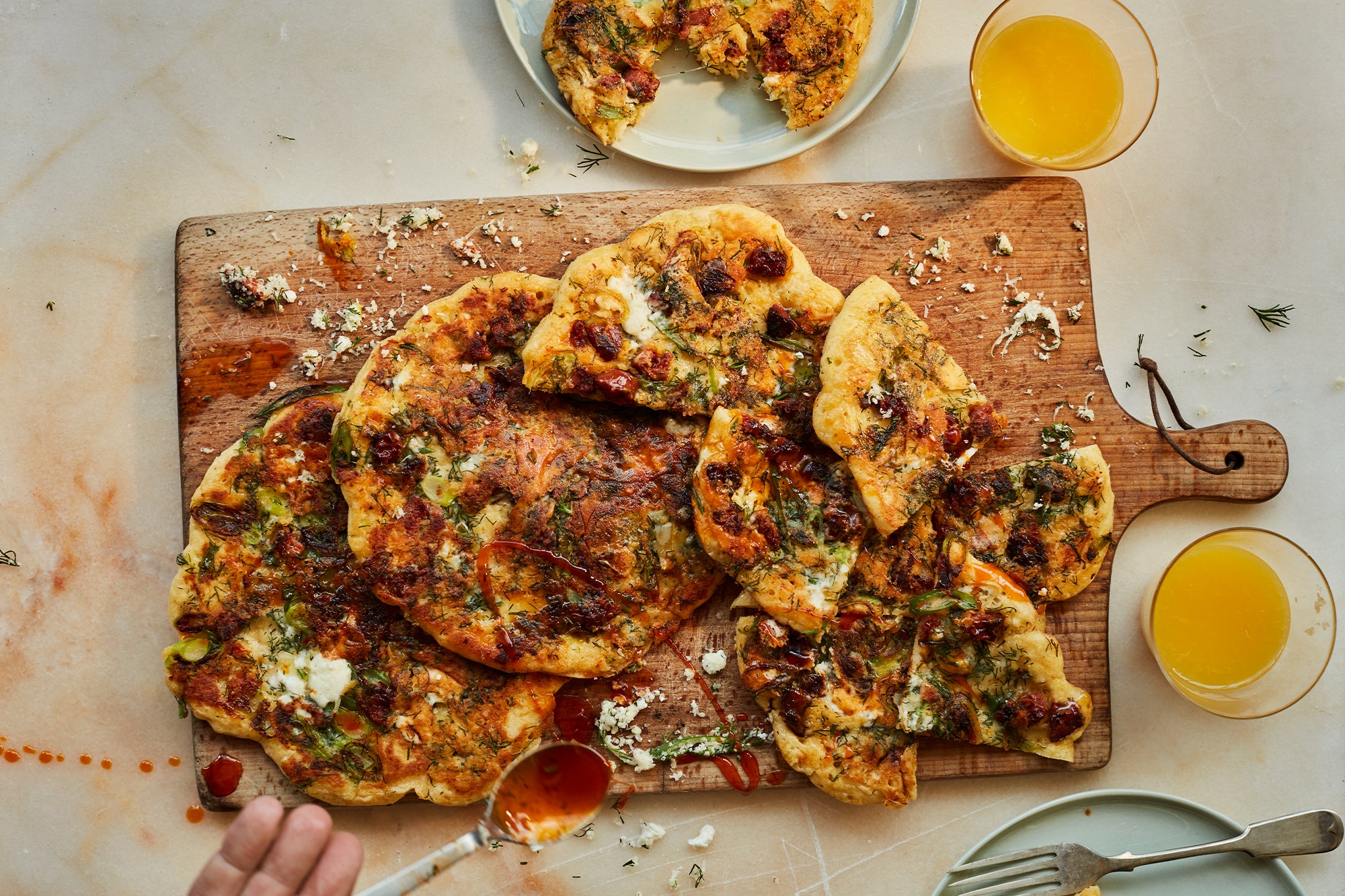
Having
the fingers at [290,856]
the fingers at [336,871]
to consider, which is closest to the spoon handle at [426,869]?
the fingers at [336,871]

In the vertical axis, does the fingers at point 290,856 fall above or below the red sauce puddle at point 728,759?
above

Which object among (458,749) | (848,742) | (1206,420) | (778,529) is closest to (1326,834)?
(1206,420)

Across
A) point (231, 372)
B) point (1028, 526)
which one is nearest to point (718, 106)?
point (1028, 526)

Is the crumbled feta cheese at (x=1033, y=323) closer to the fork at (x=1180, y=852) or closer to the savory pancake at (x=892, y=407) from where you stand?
the savory pancake at (x=892, y=407)

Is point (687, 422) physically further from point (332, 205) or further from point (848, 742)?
point (332, 205)

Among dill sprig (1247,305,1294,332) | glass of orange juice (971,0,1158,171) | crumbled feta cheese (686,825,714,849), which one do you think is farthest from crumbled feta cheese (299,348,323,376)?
dill sprig (1247,305,1294,332)

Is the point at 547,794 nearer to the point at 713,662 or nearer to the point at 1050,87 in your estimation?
the point at 713,662

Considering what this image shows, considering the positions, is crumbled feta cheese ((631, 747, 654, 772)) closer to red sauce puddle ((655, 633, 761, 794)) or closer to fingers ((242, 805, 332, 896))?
red sauce puddle ((655, 633, 761, 794))
